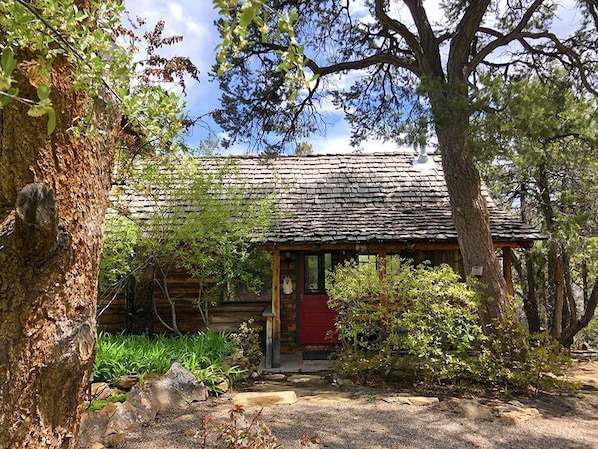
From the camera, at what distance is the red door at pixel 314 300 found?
10.2 meters

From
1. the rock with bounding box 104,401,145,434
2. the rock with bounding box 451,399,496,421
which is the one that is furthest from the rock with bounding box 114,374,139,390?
the rock with bounding box 451,399,496,421

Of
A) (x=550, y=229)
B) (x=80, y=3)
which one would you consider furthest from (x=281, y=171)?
(x=80, y=3)

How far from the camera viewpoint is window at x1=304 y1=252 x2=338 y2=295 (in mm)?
10492

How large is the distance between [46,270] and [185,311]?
8606mm

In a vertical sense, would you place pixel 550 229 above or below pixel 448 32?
below

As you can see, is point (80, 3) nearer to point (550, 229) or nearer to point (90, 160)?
point (90, 160)

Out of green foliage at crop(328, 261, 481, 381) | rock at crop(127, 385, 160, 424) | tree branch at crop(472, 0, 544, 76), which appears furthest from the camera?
tree branch at crop(472, 0, 544, 76)

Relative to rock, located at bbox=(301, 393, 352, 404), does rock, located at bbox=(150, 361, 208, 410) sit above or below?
above

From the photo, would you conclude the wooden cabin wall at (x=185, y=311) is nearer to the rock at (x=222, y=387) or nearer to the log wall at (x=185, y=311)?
the log wall at (x=185, y=311)

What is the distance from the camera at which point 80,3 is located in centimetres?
227

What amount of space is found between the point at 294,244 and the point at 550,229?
21.3 feet

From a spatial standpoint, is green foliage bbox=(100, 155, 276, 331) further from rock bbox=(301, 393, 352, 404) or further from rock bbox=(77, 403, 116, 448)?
rock bbox=(77, 403, 116, 448)

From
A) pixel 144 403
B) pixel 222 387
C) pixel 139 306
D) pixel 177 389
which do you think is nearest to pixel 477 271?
pixel 222 387

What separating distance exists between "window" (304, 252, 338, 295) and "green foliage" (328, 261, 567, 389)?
116 inches
